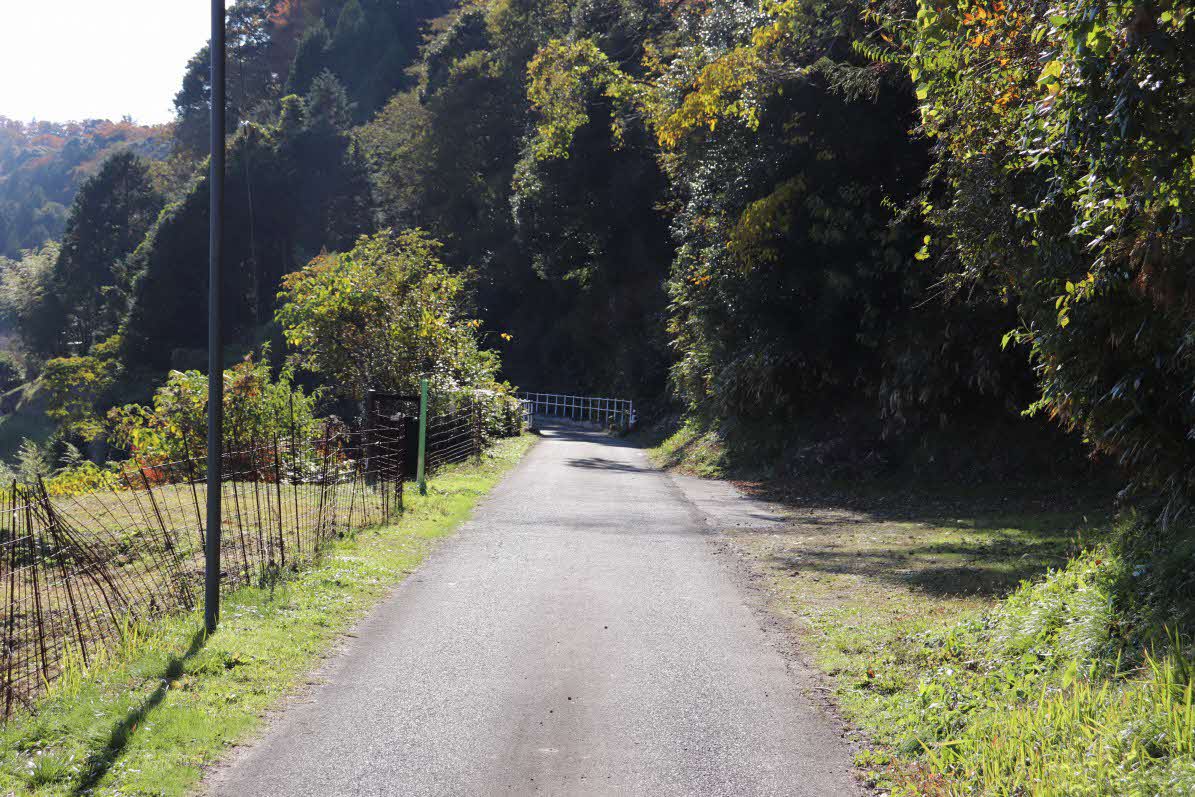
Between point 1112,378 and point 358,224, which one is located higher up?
point 358,224

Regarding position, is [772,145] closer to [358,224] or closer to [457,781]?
[457,781]

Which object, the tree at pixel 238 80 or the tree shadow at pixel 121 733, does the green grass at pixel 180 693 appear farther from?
the tree at pixel 238 80

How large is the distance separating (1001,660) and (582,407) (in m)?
38.2

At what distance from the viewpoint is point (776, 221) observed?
58.6 ft

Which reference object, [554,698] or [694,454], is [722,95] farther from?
[554,698]

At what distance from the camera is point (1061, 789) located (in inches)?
154

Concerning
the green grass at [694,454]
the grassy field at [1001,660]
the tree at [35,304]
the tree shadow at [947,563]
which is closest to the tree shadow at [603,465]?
the green grass at [694,454]

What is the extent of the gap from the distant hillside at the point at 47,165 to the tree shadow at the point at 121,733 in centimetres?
9570

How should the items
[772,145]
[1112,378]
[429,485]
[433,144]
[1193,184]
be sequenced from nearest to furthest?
[1193,184], [1112,378], [429,485], [772,145], [433,144]

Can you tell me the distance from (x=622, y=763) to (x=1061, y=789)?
206cm

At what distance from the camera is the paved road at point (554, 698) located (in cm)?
474

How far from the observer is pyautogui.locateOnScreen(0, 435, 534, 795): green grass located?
15.0ft

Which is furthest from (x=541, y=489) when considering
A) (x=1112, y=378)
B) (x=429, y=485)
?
(x=1112, y=378)

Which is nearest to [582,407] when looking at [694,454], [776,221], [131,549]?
[694,454]
